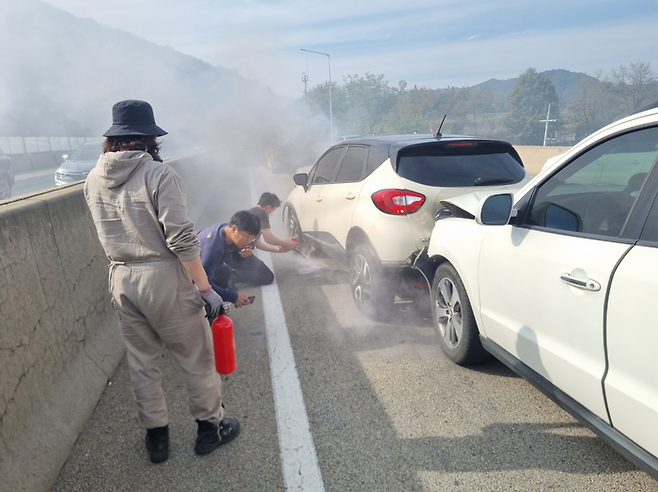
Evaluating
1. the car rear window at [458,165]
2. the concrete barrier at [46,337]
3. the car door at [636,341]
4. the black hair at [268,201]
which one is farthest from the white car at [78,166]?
the car door at [636,341]

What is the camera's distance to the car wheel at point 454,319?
360 cm

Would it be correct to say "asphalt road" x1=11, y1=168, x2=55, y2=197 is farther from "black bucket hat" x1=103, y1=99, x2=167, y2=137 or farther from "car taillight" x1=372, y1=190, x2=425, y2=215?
"black bucket hat" x1=103, y1=99, x2=167, y2=137

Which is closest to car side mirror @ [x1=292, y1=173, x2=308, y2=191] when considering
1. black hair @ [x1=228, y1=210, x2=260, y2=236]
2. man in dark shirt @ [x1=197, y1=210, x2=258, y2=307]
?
man in dark shirt @ [x1=197, y1=210, x2=258, y2=307]

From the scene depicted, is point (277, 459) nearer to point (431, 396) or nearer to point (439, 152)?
point (431, 396)

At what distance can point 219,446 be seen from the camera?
9.62ft

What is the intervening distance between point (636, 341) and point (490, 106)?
121640 millimetres

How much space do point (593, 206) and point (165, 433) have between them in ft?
8.51

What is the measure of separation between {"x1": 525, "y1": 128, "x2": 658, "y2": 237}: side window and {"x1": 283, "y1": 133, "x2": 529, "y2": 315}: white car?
153 cm

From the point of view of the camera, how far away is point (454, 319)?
12.6 feet

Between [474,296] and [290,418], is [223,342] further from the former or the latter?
[474,296]

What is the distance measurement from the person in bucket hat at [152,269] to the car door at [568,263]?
1684 mm

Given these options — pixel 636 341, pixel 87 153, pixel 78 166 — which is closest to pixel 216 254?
pixel 636 341

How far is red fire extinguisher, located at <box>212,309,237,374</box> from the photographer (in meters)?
2.95

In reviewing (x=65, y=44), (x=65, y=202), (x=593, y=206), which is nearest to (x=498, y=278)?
(x=593, y=206)
